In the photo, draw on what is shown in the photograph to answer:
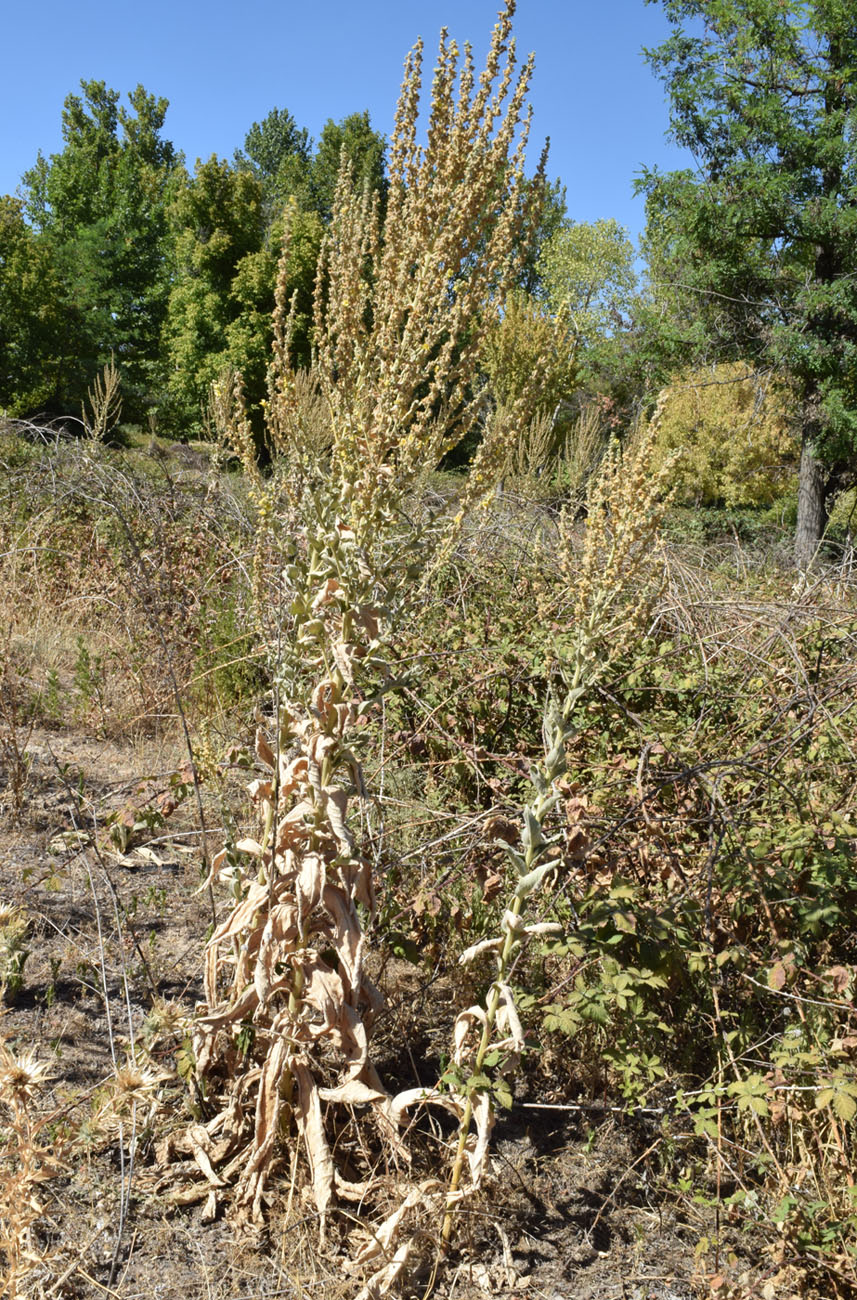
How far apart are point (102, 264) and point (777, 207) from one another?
16.3 m

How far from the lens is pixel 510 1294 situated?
187 cm

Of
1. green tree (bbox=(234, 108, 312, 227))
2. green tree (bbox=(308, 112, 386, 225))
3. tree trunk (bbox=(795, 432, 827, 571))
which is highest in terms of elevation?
green tree (bbox=(234, 108, 312, 227))

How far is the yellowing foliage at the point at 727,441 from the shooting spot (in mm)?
14656

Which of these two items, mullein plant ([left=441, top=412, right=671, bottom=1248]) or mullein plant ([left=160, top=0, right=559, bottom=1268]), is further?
mullein plant ([left=160, top=0, right=559, bottom=1268])

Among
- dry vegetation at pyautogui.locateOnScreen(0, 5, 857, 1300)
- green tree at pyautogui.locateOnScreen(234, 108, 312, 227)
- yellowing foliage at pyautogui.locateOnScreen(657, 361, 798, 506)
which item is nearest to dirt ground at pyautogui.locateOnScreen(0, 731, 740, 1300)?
dry vegetation at pyautogui.locateOnScreen(0, 5, 857, 1300)

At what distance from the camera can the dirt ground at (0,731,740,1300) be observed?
186cm

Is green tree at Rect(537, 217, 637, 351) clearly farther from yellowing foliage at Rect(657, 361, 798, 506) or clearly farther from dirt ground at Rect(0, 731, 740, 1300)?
dirt ground at Rect(0, 731, 740, 1300)

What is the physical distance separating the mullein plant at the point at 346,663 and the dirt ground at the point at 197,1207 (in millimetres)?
106

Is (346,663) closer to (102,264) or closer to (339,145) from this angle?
(102,264)

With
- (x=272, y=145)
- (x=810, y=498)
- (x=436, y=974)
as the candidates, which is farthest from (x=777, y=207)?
(x=272, y=145)

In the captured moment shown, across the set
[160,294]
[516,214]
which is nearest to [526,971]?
[516,214]

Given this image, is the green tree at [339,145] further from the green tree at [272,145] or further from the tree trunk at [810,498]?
the tree trunk at [810,498]

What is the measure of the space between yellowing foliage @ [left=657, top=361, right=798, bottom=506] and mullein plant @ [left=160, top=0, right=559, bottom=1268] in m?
12.9

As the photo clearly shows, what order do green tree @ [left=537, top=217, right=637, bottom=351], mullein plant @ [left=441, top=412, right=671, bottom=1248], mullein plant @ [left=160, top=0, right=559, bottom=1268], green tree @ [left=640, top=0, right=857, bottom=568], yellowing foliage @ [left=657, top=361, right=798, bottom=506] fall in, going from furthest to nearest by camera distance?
green tree @ [left=537, top=217, right=637, bottom=351] < yellowing foliage @ [left=657, top=361, right=798, bottom=506] < green tree @ [left=640, top=0, right=857, bottom=568] < mullein plant @ [left=160, top=0, right=559, bottom=1268] < mullein plant @ [left=441, top=412, right=671, bottom=1248]
